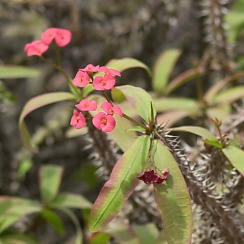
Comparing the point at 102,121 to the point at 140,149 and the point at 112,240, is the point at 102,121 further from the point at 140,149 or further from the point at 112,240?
the point at 112,240

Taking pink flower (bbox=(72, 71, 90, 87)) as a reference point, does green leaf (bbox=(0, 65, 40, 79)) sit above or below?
above

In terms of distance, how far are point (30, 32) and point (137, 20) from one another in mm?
448

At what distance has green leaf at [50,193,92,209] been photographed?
135 cm

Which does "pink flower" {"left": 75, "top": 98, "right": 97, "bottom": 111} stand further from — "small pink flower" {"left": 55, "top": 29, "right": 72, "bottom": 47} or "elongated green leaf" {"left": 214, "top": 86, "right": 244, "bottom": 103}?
"elongated green leaf" {"left": 214, "top": 86, "right": 244, "bottom": 103}

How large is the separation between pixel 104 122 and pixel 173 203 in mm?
162

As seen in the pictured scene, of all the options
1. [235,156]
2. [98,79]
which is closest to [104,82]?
[98,79]

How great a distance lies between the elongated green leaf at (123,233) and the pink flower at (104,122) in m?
0.37

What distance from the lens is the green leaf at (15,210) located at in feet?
4.13

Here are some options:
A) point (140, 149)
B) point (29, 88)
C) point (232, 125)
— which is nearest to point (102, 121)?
point (140, 149)

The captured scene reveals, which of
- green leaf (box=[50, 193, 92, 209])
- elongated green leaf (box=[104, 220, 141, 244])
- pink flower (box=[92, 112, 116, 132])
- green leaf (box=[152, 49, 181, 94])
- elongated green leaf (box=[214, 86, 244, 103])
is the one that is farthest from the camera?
green leaf (box=[152, 49, 181, 94])

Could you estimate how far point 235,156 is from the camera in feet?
3.18

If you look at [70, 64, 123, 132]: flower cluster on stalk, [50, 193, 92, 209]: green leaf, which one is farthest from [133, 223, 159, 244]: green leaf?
[70, 64, 123, 132]: flower cluster on stalk

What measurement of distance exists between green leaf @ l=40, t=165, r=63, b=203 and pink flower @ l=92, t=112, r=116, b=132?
1.76 feet

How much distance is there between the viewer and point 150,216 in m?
1.28
